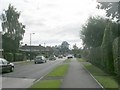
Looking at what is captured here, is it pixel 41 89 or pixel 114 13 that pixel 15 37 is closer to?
pixel 114 13

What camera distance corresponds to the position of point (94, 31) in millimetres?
54406

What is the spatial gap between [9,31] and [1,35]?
165 inches

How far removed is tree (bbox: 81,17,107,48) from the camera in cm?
5338

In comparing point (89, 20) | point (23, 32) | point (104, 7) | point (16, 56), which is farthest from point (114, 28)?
point (23, 32)

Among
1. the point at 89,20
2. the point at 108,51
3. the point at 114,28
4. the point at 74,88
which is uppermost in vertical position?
the point at 89,20

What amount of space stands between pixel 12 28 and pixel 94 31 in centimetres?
3539

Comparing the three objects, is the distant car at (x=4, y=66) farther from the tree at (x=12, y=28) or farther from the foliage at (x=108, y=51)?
the tree at (x=12, y=28)

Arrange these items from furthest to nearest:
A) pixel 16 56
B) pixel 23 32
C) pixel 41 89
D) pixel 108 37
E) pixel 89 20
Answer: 1. pixel 23 32
2. pixel 16 56
3. pixel 89 20
4. pixel 108 37
5. pixel 41 89

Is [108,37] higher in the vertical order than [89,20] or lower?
lower

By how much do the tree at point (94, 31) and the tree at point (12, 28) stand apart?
30.2m

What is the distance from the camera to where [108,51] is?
28.8 m

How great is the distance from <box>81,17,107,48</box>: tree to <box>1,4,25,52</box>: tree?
3021 cm

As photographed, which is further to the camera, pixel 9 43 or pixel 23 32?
pixel 23 32

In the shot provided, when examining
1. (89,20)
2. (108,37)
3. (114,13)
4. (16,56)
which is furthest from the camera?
(16,56)
